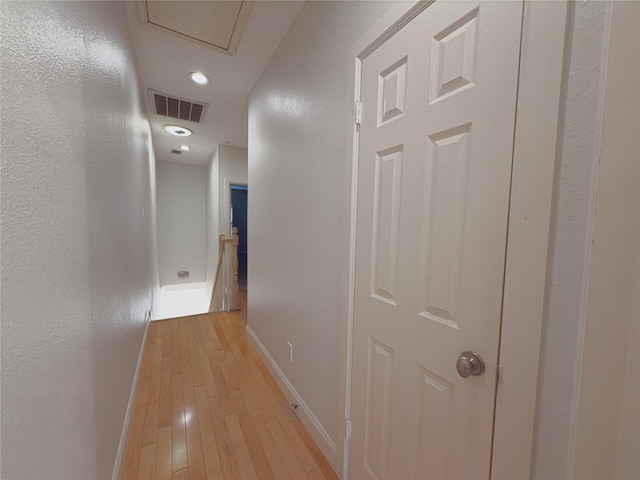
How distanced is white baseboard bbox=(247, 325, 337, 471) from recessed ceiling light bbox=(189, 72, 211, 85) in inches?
103

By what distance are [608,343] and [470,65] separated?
723 mm

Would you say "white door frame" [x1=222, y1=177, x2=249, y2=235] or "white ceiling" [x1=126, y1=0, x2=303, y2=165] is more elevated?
"white ceiling" [x1=126, y1=0, x2=303, y2=165]

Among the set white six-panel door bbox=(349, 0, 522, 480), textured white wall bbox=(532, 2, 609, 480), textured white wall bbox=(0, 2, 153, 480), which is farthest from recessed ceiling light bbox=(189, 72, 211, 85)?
textured white wall bbox=(532, 2, 609, 480)

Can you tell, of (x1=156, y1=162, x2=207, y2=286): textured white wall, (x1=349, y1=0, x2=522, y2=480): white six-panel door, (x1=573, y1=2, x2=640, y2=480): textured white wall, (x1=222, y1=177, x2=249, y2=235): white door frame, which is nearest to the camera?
(x1=573, y1=2, x2=640, y2=480): textured white wall

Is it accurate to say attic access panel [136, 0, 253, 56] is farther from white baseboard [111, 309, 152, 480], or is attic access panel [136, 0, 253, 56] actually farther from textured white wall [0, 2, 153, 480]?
white baseboard [111, 309, 152, 480]

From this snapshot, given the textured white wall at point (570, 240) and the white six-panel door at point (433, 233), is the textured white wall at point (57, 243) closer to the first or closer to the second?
the white six-panel door at point (433, 233)

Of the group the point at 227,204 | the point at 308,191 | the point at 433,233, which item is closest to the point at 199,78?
the point at 308,191

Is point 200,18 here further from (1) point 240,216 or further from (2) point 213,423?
(1) point 240,216

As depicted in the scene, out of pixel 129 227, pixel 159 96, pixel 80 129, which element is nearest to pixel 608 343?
pixel 80 129

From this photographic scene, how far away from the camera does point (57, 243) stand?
0.66 metres

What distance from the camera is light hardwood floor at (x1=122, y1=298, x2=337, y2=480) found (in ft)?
4.23

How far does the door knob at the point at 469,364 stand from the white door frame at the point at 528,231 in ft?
0.18

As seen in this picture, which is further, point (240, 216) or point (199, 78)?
point (240, 216)

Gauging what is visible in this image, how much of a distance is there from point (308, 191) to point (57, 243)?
1142mm
